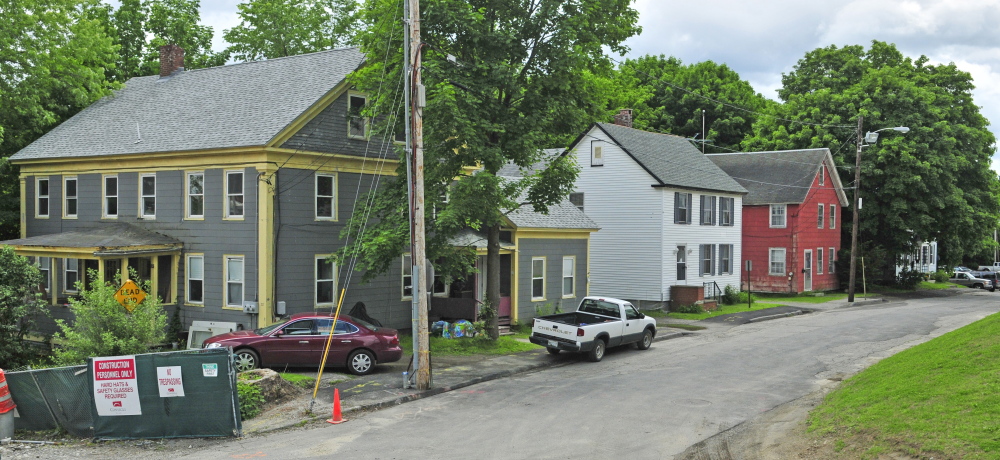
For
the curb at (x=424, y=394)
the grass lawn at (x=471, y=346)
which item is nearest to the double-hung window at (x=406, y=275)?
the grass lawn at (x=471, y=346)

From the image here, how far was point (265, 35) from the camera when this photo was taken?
141ft

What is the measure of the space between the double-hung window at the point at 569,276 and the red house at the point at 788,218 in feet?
59.7

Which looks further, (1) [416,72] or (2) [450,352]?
(2) [450,352]

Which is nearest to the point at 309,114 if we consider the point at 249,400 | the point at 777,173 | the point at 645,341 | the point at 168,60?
the point at 249,400

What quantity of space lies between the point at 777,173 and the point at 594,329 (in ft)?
97.4

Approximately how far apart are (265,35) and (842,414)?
3848cm

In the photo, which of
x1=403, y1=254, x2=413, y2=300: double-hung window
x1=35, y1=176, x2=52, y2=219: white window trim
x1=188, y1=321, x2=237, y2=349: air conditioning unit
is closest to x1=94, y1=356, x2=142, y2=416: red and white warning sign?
x1=188, y1=321, x2=237, y2=349: air conditioning unit

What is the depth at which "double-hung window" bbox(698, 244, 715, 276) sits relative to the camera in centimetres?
3844

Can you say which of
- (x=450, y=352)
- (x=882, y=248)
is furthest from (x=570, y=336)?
(x=882, y=248)

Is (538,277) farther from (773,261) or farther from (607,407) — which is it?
(773,261)

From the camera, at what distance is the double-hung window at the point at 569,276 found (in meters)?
30.7

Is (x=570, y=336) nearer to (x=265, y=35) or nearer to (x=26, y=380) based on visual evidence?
(x=26, y=380)

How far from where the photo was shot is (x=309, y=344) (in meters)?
18.4

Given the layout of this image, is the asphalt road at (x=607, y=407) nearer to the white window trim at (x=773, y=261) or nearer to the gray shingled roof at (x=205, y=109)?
the gray shingled roof at (x=205, y=109)
